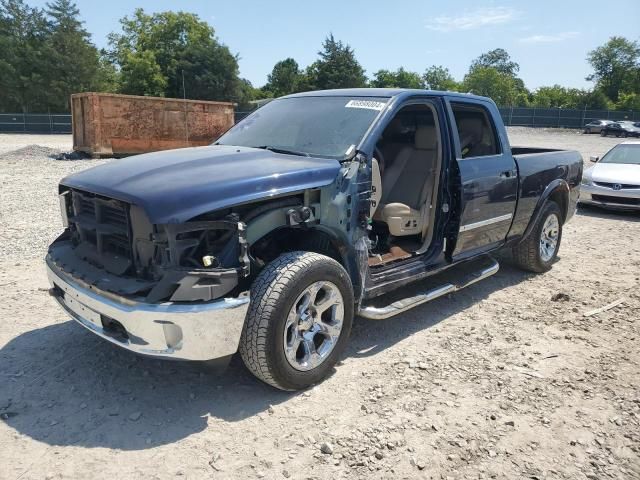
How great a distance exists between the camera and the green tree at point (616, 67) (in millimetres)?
76419

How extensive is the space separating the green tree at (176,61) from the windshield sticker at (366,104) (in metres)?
48.9

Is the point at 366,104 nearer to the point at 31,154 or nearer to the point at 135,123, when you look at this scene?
the point at 135,123

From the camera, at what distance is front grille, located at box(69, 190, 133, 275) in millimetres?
3105

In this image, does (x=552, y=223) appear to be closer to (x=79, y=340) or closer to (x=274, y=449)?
(x=274, y=449)

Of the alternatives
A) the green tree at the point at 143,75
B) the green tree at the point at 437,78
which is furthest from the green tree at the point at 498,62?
the green tree at the point at 143,75

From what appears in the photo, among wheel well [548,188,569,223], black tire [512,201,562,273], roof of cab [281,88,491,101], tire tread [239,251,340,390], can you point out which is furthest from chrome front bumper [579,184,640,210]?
tire tread [239,251,340,390]

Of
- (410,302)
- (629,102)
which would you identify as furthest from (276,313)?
(629,102)

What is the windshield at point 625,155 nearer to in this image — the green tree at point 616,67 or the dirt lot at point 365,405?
the dirt lot at point 365,405

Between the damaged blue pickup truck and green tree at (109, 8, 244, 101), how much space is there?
4879cm

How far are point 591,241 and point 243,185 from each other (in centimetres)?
672

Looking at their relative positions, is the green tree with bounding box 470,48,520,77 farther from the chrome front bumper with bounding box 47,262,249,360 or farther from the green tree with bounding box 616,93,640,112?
the chrome front bumper with bounding box 47,262,249,360

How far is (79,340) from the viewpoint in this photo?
3932mm

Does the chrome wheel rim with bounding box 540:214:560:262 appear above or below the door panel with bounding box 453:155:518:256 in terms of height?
below

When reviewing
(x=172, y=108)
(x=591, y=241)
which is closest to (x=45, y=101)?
(x=172, y=108)
